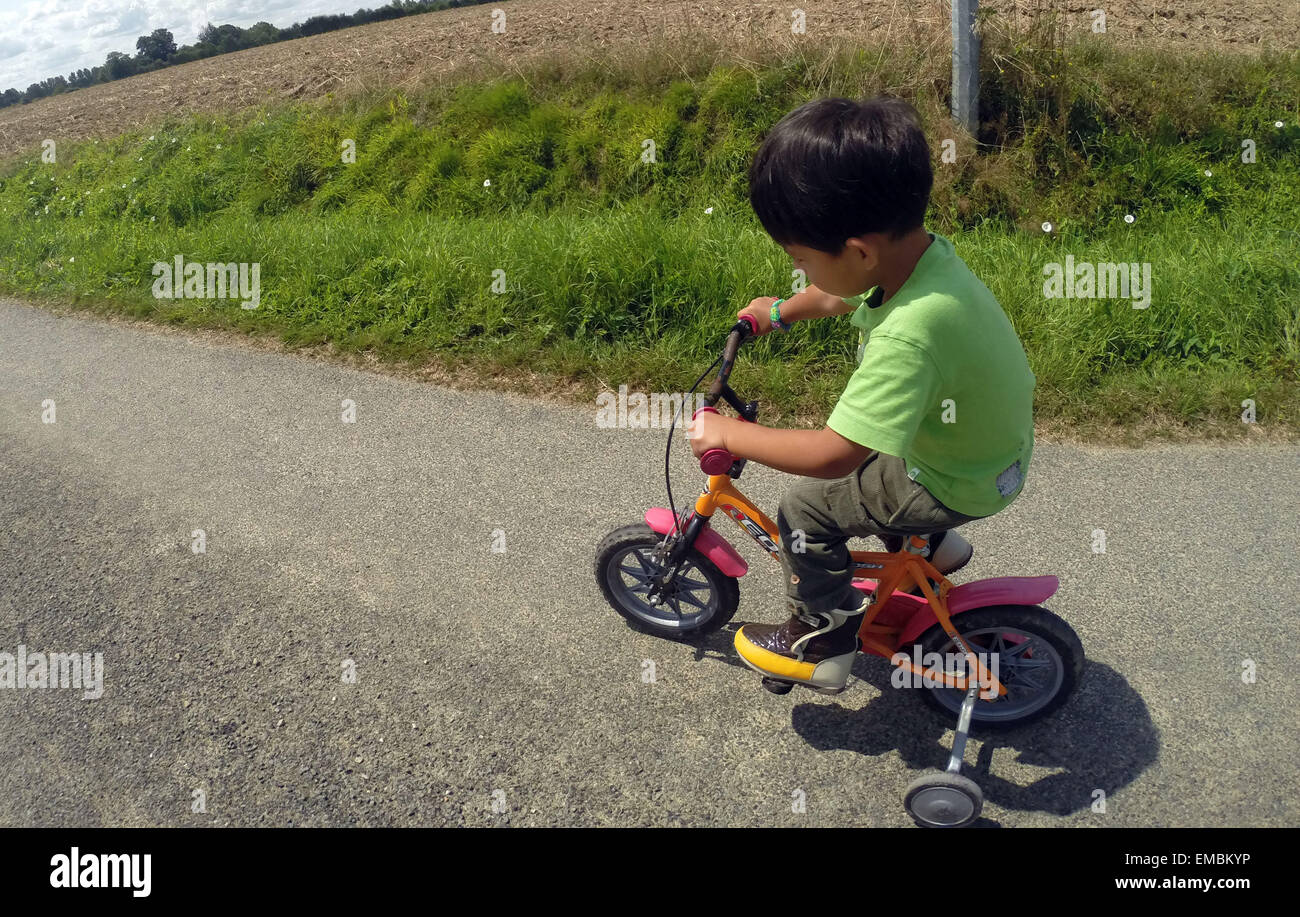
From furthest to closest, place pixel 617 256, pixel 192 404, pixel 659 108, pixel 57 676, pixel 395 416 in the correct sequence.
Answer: pixel 659 108
pixel 617 256
pixel 192 404
pixel 395 416
pixel 57 676

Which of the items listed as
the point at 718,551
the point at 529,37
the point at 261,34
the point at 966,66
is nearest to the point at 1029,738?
the point at 718,551

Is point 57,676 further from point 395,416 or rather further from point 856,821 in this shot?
point 856,821

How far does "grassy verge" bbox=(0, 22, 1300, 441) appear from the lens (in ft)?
15.4

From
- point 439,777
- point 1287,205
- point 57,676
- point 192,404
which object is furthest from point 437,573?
→ point 1287,205

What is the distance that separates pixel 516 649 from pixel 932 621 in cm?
151

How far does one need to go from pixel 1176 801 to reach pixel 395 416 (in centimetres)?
404

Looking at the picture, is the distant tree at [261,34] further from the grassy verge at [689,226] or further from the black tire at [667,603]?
the black tire at [667,603]

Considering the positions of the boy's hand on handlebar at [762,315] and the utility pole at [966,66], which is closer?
the boy's hand on handlebar at [762,315]

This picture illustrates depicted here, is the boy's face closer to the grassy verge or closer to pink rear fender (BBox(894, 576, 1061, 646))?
pink rear fender (BBox(894, 576, 1061, 646))

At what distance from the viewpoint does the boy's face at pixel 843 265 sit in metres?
2.02

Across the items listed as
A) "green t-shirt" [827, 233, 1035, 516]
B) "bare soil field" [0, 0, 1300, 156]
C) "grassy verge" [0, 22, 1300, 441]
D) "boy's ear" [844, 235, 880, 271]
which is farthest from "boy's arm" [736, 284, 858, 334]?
"bare soil field" [0, 0, 1300, 156]

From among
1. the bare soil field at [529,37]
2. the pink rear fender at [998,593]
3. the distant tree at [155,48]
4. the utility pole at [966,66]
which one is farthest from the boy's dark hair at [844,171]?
the distant tree at [155,48]

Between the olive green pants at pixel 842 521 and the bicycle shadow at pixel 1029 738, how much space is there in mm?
456

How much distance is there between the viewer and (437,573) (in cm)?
362
